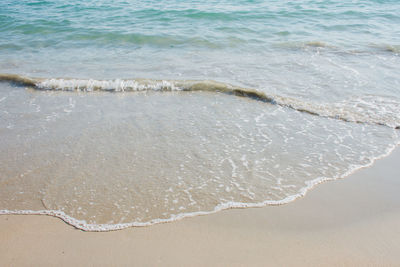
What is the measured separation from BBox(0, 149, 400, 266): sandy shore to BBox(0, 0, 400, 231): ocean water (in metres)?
0.18

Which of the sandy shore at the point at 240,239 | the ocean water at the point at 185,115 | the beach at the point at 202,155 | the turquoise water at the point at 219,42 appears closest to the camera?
the sandy shore at the point at 240,239

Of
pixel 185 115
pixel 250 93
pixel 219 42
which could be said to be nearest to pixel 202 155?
pixel 185 115

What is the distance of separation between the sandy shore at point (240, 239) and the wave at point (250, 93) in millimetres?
2229

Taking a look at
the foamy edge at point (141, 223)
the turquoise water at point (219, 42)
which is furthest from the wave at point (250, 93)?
the foamy edge at point (141, 223)

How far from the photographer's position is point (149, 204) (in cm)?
336

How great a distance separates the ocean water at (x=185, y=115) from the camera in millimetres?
3557

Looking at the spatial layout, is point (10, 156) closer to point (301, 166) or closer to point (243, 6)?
point (301, 166)

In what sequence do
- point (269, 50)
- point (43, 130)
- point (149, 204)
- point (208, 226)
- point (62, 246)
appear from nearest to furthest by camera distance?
point (62, 246) → point (208, 226) → point (149, 204) → point (43, 130) → point (269, 50)

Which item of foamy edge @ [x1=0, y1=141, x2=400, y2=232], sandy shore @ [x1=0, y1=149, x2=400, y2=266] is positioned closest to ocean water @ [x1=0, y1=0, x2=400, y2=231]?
foamy edge @ [x1=0, y1=141, x2=400, y2=232]

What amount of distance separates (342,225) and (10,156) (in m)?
4.14

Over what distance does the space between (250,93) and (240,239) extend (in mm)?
3953

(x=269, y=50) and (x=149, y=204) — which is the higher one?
(x=269, y=50)

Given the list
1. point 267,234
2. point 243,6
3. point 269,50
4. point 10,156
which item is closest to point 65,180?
point 10,156

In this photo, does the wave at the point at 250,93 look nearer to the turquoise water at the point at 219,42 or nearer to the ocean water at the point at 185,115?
the ocean water at the point at 185,115
